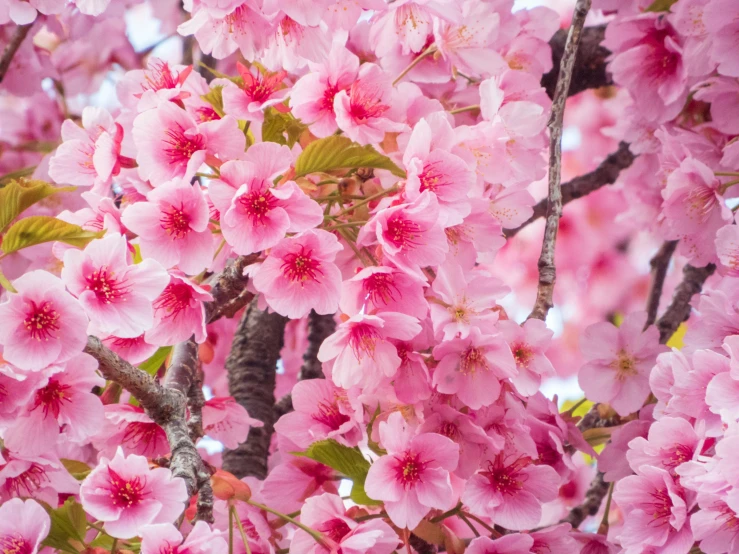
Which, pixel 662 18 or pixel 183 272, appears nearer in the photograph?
pixel 183 272

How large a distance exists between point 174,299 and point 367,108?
0.31 m

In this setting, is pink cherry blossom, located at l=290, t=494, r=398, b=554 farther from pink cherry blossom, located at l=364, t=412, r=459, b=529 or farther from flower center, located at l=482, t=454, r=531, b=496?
flower center, located at l=482, t=454, r=531, b=496

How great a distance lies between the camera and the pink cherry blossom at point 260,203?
98 centimetres

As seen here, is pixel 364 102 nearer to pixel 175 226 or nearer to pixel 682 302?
pixel 175 226

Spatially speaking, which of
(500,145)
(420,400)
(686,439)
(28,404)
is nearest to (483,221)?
(500,145)

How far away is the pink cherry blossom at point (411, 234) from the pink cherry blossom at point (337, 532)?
0.91 feet

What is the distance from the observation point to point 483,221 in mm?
1146

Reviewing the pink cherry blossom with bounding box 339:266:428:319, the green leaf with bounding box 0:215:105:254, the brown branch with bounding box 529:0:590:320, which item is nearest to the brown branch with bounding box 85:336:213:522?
the green leaf with bounding box 0:215:105:254

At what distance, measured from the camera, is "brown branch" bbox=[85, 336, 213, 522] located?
0.93 m

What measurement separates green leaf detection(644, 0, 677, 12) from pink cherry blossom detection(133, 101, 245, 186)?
0.80m

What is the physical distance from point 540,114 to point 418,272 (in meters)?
0.35

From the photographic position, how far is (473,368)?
3.48 ft

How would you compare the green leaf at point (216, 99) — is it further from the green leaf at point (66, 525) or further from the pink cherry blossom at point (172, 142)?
the green leaf at point (66, 525)

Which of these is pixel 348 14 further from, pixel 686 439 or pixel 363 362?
pixel 686 439
